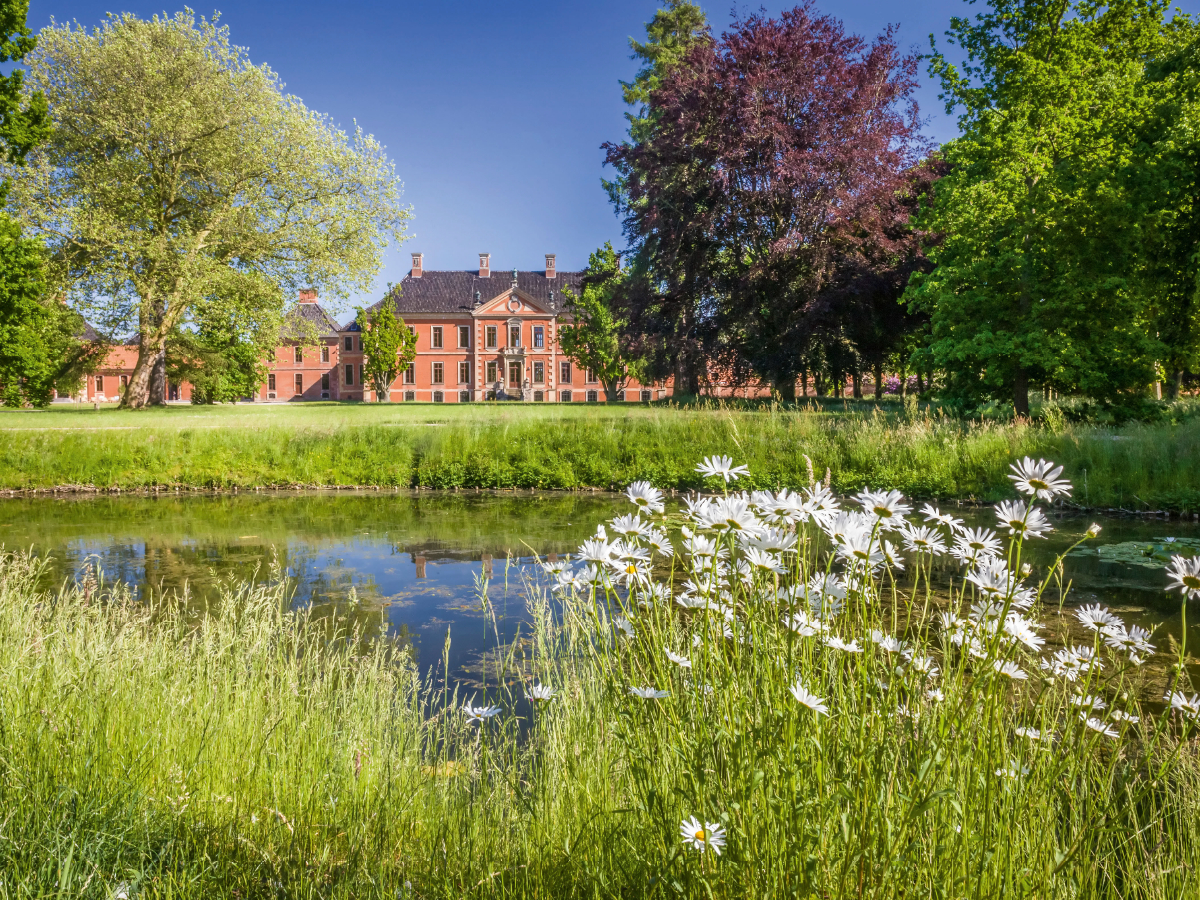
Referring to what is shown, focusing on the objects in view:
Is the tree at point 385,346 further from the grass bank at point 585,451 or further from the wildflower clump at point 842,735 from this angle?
the wildflower clump at point 842,735

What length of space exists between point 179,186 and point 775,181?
1848 cm

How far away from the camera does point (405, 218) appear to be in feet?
85.0

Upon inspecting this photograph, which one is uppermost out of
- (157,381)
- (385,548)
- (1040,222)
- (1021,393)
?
(1040,222)

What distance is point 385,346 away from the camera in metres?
48.8

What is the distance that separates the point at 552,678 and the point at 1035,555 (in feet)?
19.9

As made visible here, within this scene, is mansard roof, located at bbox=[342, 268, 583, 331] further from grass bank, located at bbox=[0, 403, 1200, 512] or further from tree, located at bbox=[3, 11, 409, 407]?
grass bank, located at bbox=[0, 403, 1200, 512]

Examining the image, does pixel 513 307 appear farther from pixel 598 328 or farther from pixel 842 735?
pixel 842 735

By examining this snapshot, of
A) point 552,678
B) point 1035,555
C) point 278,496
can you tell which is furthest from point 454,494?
point 552,678

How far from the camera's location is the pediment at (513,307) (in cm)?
5306

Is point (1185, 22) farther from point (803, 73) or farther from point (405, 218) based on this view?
point (405, 218)

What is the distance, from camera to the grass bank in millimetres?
10812

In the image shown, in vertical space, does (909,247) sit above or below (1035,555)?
above

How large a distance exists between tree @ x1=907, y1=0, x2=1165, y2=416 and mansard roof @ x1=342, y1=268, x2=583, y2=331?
3923 cm

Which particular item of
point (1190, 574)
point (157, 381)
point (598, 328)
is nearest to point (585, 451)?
point (1190, 574)
